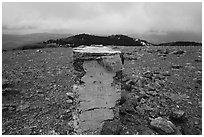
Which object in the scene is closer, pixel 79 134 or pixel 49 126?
pixel 79 134

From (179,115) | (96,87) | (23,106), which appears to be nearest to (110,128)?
(96,87)

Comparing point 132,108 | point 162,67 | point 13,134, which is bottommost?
point 13,134

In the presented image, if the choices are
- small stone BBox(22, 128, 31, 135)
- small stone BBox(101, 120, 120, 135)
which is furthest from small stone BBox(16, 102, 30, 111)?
small stone BBox(101, 120, 120, 135)

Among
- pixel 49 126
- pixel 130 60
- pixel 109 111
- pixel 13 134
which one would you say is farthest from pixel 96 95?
pixel 130 60

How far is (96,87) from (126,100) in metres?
1.32

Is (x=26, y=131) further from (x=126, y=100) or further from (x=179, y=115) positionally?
(x=179, y=115)

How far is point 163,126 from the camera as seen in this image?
3.65 m

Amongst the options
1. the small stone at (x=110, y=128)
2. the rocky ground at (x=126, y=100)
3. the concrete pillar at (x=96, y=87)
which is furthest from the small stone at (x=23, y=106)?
the small stone at (x=110, y=128)

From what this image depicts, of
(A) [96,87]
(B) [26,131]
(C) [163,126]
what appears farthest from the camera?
(B) [26,131]

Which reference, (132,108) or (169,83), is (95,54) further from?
(169,83)

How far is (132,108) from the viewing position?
4.25 m

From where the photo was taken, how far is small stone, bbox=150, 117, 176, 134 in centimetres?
359

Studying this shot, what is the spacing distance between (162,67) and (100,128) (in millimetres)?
4282

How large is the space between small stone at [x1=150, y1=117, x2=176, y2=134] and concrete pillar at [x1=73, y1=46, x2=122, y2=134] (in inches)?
30.4
